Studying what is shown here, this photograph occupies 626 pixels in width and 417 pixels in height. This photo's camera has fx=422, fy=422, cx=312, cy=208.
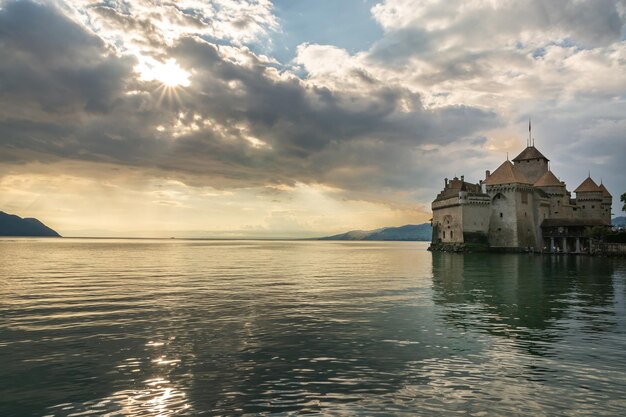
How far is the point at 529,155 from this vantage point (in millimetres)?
103062

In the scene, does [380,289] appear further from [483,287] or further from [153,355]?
[153,355]

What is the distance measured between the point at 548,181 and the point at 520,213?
610 inches

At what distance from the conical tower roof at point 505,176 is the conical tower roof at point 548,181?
9.05m

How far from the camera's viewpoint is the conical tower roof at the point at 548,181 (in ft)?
314

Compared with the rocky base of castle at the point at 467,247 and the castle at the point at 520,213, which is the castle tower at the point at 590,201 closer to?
the castle at the point at 520,213

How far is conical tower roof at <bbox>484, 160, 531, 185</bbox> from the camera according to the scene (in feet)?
291

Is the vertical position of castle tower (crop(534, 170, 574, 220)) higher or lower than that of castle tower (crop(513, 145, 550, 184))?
lower

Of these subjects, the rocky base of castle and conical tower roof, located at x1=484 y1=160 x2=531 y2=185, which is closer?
conical tower roof, located at x1=484 y1=160 x2=531 y2=185

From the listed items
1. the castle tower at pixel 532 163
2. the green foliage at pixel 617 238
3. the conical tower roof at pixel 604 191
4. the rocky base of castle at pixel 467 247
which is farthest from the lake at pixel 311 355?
the conical tower roof at pixel 604 191

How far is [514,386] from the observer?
426 inches

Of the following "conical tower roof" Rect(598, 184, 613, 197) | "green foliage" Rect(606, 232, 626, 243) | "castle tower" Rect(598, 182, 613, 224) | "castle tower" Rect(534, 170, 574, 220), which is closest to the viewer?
"green foliage" Rect(606, 232, 626, 243)

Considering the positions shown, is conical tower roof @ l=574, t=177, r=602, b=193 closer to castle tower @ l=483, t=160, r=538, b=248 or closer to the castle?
the castle

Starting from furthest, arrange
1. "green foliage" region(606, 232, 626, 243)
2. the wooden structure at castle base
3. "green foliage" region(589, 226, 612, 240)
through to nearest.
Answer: the wooden structure at castle base < "green foliage" region(589, 226, 612, 240) < "green foliage" region(606, 232, 626, 243)

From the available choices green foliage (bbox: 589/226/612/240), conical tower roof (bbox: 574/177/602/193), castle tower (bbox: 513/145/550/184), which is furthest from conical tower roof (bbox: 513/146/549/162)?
green foliage (bbox: 589/226/612/240)
